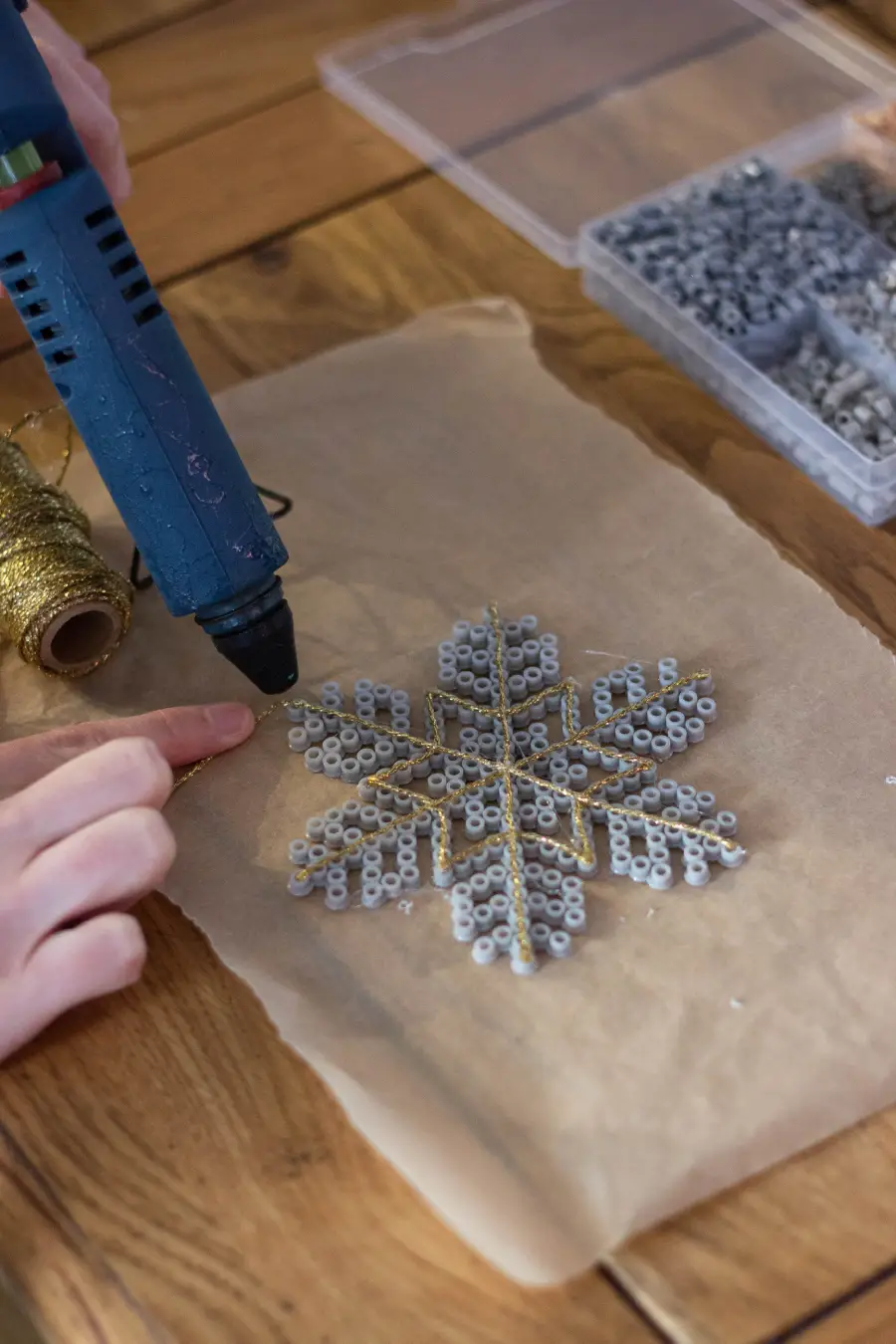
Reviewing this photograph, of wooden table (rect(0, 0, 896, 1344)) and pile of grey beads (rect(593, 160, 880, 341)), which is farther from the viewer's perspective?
pile of grey beads (rect(593, 160, 880, 341))

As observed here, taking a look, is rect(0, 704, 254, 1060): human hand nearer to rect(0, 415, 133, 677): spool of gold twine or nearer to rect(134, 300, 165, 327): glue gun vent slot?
rect(0, 415, 133, 677): spool of gold twine

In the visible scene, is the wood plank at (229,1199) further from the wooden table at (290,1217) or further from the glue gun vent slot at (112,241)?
the glue gun vent slot at (112,241)

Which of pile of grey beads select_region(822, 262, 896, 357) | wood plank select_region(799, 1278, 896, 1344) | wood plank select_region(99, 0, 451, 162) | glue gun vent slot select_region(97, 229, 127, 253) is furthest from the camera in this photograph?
wood plank select_region(99, 0, 451, 162)

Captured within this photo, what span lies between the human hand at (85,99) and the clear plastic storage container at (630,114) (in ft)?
0.93

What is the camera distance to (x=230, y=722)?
2.54 feet

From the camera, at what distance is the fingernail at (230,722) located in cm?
77

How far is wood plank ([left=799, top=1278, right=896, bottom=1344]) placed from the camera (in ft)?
1.84

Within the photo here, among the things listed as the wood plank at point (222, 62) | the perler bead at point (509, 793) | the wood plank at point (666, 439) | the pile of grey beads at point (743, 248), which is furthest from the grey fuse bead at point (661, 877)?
the wood plank at point (222, 62)

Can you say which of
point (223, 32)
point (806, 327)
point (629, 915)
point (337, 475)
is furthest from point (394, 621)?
point (223, 32)

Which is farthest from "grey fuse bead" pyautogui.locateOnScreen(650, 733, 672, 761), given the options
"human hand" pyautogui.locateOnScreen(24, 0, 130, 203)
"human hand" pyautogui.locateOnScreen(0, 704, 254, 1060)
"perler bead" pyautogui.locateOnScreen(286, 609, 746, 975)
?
"human hand" pyautogui.locateOnScreen(24, 0, 130, 203)

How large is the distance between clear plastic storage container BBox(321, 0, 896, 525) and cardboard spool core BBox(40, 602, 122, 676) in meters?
0.42

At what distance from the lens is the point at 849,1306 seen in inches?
22.5

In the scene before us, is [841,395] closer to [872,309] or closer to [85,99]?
[872,309]

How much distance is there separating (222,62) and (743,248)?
1.59 feet
